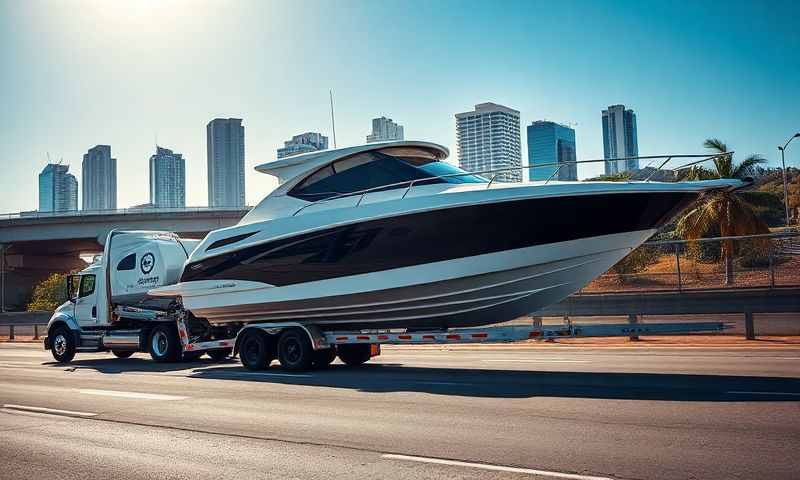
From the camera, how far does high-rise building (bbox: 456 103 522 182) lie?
516ft

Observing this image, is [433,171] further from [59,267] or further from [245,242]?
[59,267]

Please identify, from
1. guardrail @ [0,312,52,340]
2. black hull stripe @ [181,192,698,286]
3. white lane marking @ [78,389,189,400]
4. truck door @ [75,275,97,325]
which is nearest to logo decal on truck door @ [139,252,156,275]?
truck door @ [75,275,97,325]

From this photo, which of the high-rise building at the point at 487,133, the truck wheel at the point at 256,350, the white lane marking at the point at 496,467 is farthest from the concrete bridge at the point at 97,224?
the high-rise building at the point at 487,133

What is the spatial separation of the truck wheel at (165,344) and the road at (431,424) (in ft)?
16.1

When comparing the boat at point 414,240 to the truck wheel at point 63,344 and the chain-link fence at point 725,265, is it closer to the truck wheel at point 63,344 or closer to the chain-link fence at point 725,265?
the truck wheel at point 63,344

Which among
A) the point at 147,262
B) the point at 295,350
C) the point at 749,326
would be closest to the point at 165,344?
the point at 147,262

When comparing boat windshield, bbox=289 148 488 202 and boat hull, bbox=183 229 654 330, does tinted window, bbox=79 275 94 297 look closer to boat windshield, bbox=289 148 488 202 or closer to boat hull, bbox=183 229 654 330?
boat hull, bbox=183 229 654 330

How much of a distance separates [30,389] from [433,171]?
27.8 ft

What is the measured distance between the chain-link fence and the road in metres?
6.28

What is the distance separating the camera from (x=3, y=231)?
58.6 m

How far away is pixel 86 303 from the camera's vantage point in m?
21.3

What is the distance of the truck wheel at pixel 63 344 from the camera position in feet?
69.0

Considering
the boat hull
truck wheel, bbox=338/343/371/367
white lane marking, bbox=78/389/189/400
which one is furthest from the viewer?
truck wheel, bbox=338/343/371/367

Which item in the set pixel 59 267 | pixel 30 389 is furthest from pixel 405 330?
pixel 59 267
